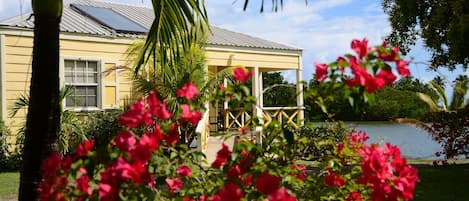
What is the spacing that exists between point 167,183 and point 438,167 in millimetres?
11964

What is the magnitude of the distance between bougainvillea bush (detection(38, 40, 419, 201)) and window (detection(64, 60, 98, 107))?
477 inches

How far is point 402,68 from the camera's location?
2.60m

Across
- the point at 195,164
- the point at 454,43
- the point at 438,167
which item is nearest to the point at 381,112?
the point at 438,167

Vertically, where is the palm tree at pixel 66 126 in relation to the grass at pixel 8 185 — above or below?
above

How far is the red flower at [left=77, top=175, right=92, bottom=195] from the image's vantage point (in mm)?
2572

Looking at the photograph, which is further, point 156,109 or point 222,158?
point 222,158

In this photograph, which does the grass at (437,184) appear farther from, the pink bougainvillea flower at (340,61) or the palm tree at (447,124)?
the pink bougainvillea flower at (340,61)

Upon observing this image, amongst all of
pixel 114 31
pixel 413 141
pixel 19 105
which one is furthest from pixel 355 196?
pixel 413 141

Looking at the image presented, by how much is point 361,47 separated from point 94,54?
13277 millimetres

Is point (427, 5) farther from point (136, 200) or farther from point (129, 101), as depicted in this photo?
point (136, 200)

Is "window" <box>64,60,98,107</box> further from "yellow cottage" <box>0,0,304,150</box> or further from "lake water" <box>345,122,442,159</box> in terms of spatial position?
"lake water" <box>345,122,442,159</box>

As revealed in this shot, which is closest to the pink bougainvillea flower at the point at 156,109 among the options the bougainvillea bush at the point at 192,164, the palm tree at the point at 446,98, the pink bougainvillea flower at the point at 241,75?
the bougainvillea bush at the point at 192,164

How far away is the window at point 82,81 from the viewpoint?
1470 cm

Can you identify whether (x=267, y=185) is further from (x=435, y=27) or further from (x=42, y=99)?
(x=435, y=27)
